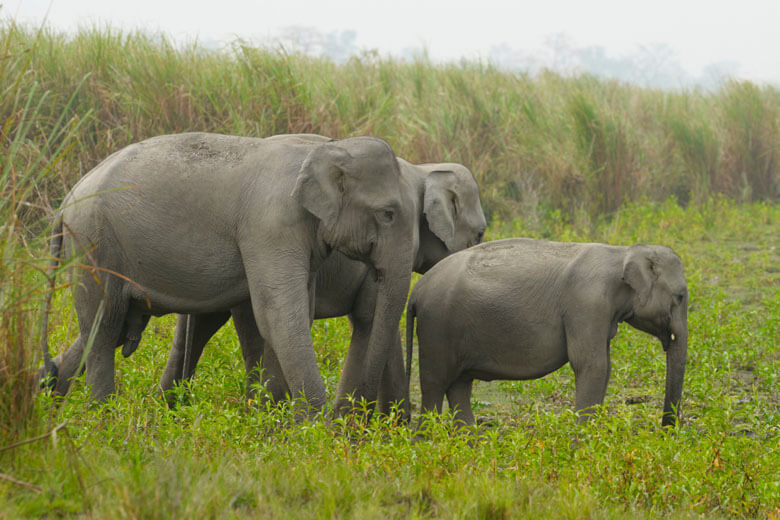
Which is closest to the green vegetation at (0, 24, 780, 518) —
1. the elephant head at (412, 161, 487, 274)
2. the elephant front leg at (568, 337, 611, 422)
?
the elephant front leg at (568, 337, 611, 422)

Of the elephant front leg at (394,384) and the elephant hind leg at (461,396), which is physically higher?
the elephant front leg at (394,384)

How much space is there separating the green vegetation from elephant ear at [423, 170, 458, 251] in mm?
1158

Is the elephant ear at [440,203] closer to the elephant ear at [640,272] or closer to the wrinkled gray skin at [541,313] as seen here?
the wrinkled gray skin at [541,313]

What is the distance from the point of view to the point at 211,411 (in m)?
4.58

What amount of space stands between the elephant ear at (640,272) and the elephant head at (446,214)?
112 centimetres

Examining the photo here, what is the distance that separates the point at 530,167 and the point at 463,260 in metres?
6.93

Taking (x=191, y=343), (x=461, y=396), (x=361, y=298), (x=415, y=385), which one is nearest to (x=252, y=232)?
(x=361, y=298)

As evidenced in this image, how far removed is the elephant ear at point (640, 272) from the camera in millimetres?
5488

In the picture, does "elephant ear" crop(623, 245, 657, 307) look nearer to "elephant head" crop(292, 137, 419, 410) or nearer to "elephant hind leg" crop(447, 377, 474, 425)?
"elephant hind leg" crop(447, 377, 474, 425)

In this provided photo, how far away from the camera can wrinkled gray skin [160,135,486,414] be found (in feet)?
18.0

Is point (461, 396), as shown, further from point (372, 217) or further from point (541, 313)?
point (372, 217)

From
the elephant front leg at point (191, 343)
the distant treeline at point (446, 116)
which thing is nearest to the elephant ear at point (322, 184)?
the elephant front leg at point (191, 343)

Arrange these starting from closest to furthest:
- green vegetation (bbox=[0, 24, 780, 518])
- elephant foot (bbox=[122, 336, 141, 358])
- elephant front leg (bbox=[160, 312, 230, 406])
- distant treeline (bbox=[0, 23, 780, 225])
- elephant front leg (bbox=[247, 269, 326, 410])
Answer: green vegetation (bbox=[0, 24, 780, 518]) < elephant front leg (bbox=[247, 269, 326, 410]) < elephant foot (bbox=[122, 336, 141, 358]) < elephant front leg (bbox=[160, 312, 230, 406]) < distant treeline (bbox=[0, 23, 780, 225])

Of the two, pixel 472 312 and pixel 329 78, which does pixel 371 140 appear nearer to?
pixel 472 312
